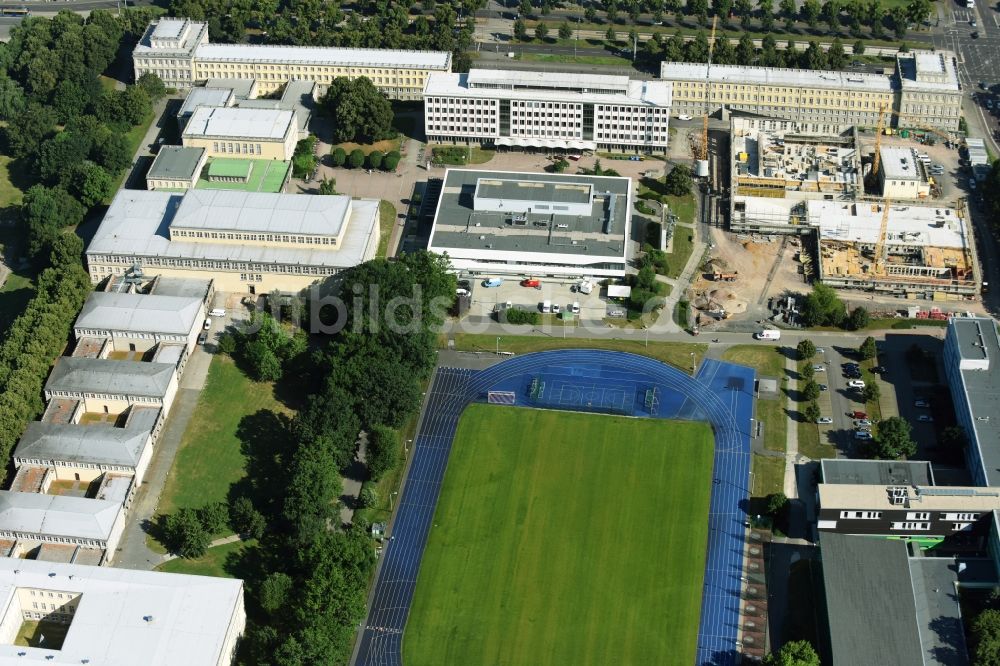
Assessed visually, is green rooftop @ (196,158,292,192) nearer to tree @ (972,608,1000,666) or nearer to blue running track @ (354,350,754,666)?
blue running track @ (354,350,754,666)

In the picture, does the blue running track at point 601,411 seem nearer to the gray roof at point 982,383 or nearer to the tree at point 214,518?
the tree at point 214,518

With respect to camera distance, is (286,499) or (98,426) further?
(98,426)

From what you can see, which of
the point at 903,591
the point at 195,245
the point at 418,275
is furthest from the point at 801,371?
the point at 195,245

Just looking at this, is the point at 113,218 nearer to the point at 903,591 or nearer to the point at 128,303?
the point at 128,303

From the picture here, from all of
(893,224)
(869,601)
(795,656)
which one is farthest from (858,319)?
(795,656)

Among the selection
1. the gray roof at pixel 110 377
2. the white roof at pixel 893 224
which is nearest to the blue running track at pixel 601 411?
the gray roof at pixel 110 377

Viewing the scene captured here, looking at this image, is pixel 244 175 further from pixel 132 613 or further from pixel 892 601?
pixel 892 601
